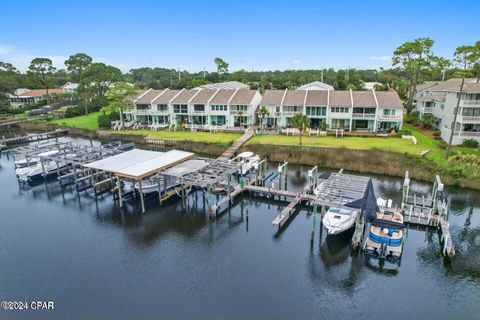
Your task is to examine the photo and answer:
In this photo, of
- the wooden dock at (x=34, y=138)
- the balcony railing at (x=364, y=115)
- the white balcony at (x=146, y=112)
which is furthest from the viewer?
the white balcony at (x=146, y=112)

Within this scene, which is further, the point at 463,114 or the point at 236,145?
the point at 236,145

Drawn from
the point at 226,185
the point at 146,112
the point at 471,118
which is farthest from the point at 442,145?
the point at 146,112

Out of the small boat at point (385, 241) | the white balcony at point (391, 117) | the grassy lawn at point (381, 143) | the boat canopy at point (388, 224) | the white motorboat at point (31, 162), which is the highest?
the white balcony at point (391, 117)

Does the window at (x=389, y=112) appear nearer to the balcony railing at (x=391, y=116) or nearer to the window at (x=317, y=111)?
the balcony railing at (x=391, y=116)

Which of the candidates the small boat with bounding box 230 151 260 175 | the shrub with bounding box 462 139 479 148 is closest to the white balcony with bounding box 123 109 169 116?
the small boat with bounding box 230 151 260 175

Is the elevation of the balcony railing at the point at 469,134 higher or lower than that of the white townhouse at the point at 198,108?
lower

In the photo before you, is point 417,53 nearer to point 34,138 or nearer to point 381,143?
point 381,143

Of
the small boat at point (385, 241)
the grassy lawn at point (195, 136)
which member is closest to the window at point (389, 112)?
the grassy lawn at point (195, 136)
